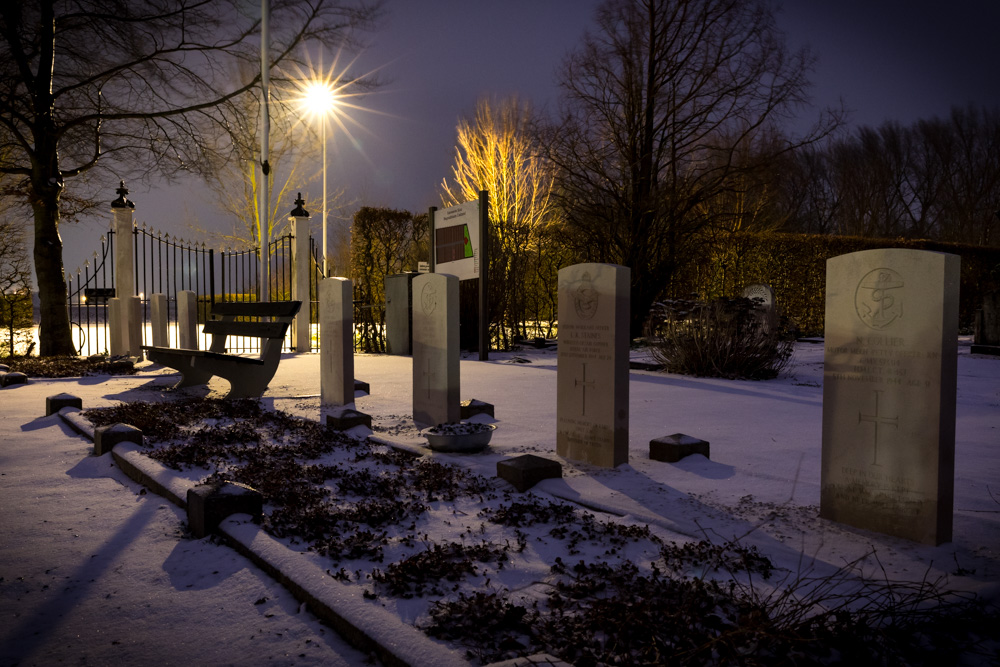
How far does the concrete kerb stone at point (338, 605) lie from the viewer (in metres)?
2.10

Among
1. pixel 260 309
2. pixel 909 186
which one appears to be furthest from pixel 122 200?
pixel 909 186

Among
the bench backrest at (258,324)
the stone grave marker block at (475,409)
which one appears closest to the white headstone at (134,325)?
the bench backrest at (258,324)

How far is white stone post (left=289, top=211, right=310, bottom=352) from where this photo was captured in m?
14.6

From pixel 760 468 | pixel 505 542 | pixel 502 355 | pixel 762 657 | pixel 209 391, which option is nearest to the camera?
pixel 762 657

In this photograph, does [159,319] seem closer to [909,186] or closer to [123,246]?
[123,246]

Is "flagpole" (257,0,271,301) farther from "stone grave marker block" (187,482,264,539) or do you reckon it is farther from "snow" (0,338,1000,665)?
"stone grave marker block" (187,482,264,539)

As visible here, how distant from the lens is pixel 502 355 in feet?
46.9

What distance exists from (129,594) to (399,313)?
12.0 m

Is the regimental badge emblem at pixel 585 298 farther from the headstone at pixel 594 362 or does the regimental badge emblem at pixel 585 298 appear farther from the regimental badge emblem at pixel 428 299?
the regimental badge emblem at pixel 428 299

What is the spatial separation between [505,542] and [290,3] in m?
15.1

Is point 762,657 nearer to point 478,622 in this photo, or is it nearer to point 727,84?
A: point 478,622

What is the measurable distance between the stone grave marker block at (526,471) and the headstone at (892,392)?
5.14 feet

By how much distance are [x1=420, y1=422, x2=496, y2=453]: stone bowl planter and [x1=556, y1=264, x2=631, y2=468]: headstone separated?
65 centimetres

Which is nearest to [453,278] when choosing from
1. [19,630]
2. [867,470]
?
[867,470]
